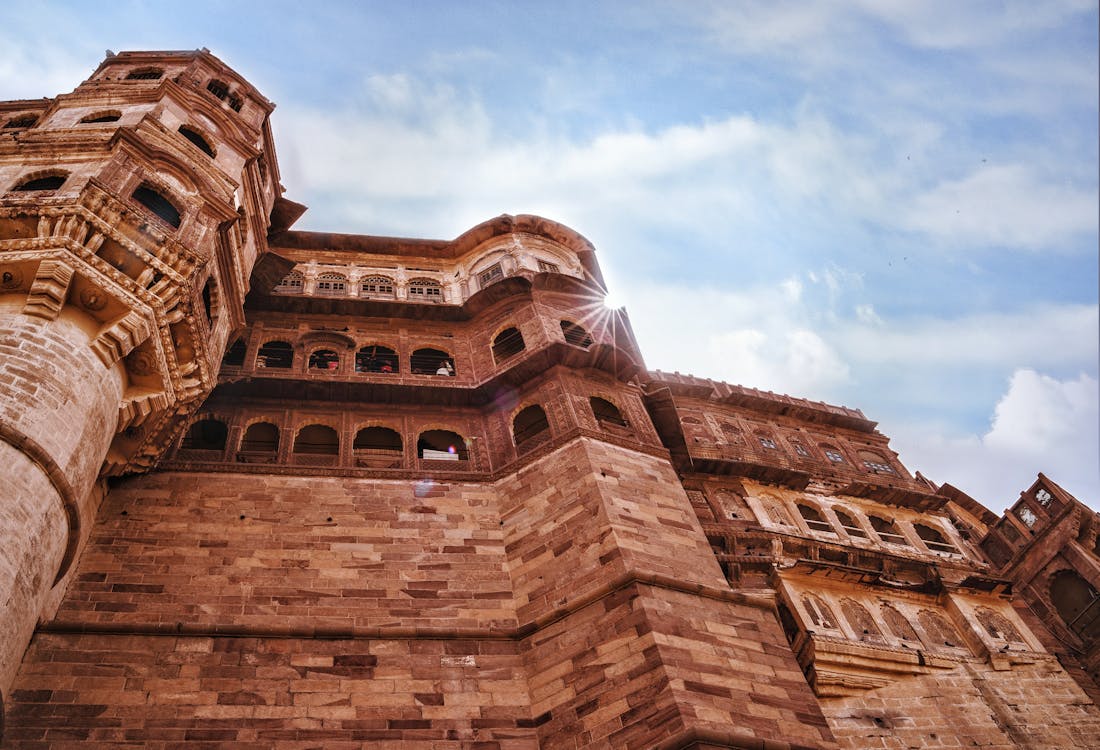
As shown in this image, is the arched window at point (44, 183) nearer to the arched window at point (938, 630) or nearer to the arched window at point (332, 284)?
the arched window at point (332, 284)

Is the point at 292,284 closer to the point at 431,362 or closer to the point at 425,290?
the point at 425,290

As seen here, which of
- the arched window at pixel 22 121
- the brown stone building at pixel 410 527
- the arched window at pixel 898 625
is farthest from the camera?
the arched window at pixel 22 121

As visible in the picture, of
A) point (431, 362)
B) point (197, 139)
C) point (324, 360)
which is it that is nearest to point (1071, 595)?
point (431, 362)

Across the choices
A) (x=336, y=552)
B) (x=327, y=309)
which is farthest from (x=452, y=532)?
(x=327, y=309)

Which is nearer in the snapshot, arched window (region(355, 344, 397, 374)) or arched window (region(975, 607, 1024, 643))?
arched window (region(975, 607, 1024, 643))

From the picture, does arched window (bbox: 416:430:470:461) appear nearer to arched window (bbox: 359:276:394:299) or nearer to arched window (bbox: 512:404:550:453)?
arched window (bbox: 512:404:550:453)

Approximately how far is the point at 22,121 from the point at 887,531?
70.3 ft

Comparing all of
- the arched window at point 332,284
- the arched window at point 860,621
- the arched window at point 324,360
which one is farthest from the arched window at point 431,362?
the arched window at point 860,621

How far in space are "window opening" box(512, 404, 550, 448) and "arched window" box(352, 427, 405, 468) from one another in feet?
7.34

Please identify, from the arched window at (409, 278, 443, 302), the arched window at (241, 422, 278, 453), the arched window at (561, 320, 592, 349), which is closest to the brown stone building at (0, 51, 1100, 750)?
the arched window at (561, 320, 592, 349)

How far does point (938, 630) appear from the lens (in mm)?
16672

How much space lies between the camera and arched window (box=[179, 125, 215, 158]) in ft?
63.4

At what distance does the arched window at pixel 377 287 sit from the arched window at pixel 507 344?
3351mm

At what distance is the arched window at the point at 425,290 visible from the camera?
22.6 m
